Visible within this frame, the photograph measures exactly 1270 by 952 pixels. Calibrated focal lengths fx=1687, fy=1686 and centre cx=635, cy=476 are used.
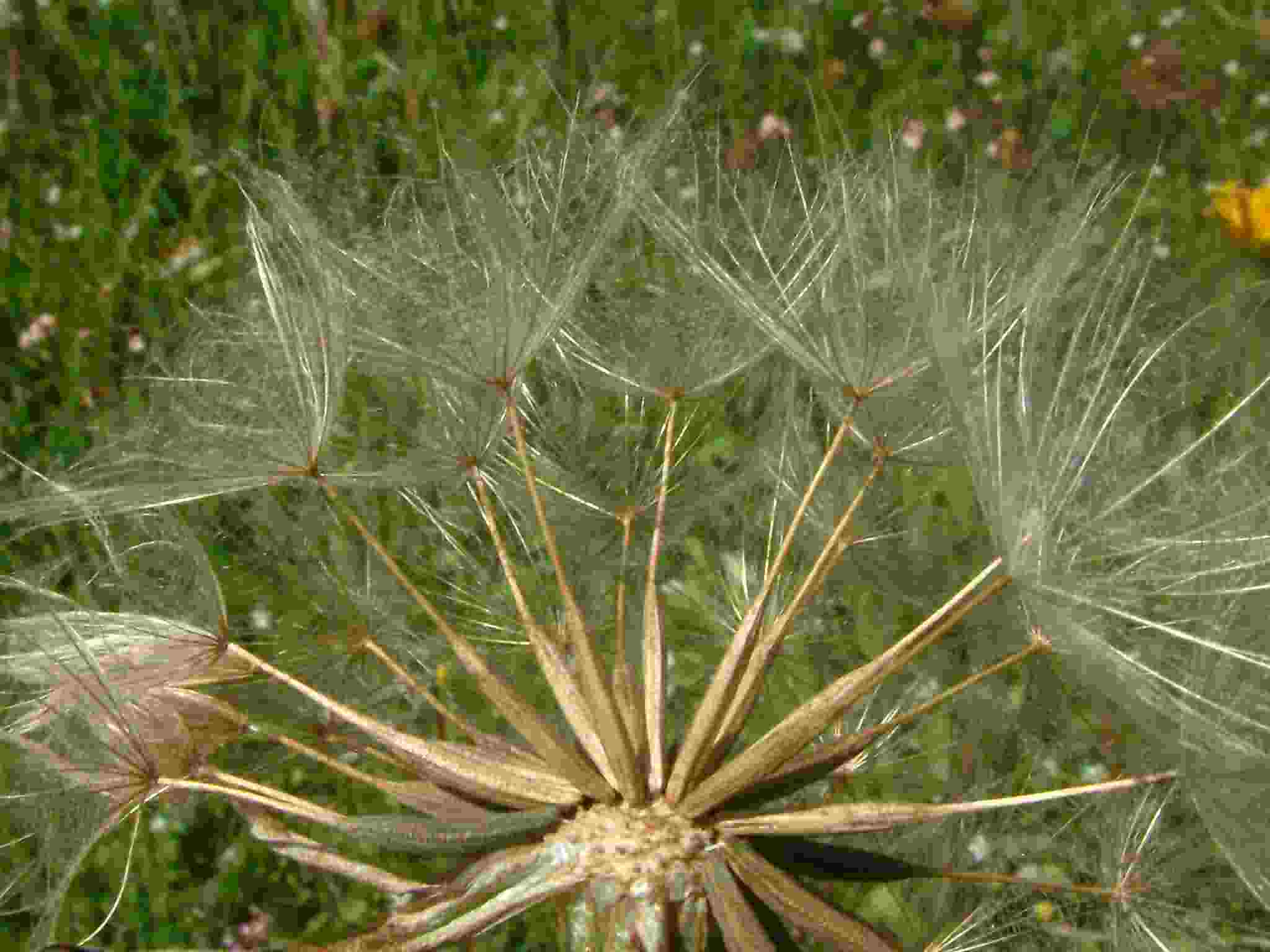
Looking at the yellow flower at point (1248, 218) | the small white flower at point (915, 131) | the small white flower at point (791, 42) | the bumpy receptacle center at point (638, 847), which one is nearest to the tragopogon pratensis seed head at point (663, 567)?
the bumpy receptacle center at point (638, 847)

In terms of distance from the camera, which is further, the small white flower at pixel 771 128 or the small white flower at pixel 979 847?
the small white flower at pixel 771 128

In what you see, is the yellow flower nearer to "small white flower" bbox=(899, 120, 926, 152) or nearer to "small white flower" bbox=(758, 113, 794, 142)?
"small white flower" bbox=(899, 120, 926, 152)

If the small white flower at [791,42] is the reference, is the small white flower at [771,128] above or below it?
below

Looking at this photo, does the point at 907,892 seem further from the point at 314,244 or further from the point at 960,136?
the point at 960,136

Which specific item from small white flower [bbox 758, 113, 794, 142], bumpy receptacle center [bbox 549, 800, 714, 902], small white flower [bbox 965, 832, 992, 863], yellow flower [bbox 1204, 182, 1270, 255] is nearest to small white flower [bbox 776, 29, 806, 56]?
small white flower [bbox 758, 113, 794, 142]

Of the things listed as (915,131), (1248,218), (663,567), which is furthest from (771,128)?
(663,567)

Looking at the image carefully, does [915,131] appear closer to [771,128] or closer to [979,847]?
[771,128]

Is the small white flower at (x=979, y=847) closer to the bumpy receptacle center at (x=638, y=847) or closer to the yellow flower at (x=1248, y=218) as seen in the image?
the bumpy receptacle center at (x=638, y=847)
